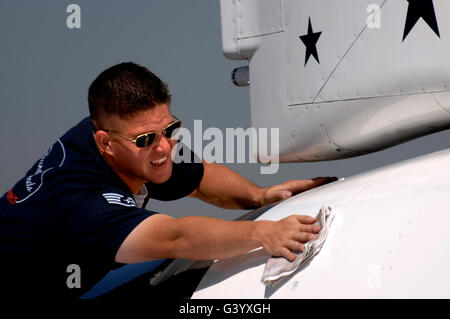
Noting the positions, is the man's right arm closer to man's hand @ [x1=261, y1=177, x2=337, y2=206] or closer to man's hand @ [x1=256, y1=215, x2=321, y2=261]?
man's hand @ [x1=256, y1=215, x2=321, y2=261]

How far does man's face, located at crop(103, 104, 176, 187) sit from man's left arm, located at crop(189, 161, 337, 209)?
1.89 ft

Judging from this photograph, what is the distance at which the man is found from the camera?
65.5 inches

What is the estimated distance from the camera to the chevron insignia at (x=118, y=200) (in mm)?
1745

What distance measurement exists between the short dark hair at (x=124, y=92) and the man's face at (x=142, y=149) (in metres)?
0.03

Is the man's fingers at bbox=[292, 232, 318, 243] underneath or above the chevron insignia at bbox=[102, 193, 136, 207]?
underneath

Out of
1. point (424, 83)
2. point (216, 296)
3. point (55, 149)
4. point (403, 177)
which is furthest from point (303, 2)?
point (216, 296)

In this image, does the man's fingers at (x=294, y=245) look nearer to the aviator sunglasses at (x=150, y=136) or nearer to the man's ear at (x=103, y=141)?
the aviator sunglasses at (x=150, y=136)

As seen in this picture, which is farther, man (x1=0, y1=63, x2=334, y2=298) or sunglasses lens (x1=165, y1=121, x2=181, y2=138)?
sunglasses lens (x1=165, y1=121, x2=181, y2=138)

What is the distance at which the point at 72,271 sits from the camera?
190cm

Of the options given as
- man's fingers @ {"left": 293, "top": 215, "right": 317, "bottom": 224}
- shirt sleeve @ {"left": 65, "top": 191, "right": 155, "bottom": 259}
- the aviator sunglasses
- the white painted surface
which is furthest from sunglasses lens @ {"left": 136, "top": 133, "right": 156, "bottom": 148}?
man's fingers @ {"left": 293, "top": 215, "right": 317, "bottom": 224}

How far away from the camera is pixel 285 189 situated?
2.41 meters
